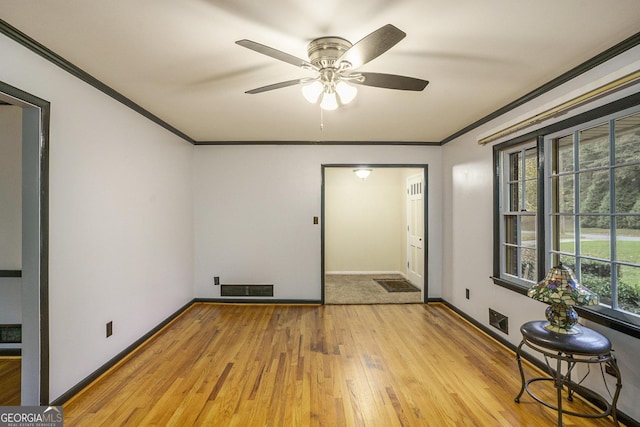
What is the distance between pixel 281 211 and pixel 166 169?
5.32 ft

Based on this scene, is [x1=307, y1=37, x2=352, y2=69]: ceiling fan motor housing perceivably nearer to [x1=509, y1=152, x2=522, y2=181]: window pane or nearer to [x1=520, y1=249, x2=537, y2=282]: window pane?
[x1=509, y1=152, x2=522, y2=181]: window pane

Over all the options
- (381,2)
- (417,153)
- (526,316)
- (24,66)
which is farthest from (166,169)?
(526,316)

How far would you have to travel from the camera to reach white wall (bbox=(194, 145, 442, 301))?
15.4ft

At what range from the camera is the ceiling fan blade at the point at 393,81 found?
1.89 meters

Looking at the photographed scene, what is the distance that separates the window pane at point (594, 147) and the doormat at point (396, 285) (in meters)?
3.67

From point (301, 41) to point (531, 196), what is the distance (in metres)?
2.52

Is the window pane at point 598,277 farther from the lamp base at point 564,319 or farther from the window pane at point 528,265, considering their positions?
the window pane at point 528,265

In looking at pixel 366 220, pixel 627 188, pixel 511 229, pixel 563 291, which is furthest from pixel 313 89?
pixel 366 220

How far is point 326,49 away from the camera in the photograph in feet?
6.24

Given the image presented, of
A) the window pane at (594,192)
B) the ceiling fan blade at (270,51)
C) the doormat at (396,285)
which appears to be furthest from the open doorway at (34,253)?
the doormat at (396,285)

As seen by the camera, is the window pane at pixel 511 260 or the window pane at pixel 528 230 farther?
the window pane at pixel 511 260

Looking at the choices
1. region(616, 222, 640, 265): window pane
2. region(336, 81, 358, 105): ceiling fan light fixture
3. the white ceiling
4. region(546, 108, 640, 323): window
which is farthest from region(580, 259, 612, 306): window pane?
region(336, 81, 358, 105): ceiling fan light fixture

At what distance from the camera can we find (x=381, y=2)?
62.6 inches
